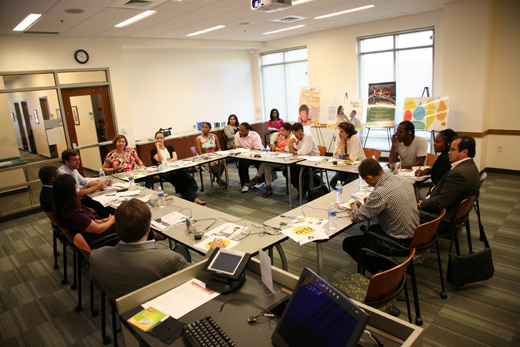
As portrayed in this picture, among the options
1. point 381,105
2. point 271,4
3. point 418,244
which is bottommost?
point 418,244

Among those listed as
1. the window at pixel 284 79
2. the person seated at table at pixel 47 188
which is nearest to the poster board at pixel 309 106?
the window at pixel 284 79

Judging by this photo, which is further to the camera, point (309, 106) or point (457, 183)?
point (309, 106)

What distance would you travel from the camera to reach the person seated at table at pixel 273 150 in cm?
663

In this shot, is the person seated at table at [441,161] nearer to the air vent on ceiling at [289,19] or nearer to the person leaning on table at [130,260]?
the person leaning on table at [130,260]

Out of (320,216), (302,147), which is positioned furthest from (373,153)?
(320,216)

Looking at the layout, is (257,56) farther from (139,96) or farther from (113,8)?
(113,8)

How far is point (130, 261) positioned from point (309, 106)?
7.98 meters

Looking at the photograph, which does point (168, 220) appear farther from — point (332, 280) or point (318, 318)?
point (318, 318)

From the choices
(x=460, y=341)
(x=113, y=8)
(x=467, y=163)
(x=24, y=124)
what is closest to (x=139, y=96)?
(x=24, y=124)

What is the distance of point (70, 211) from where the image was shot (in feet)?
10.7

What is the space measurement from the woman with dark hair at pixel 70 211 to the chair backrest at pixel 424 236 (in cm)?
290

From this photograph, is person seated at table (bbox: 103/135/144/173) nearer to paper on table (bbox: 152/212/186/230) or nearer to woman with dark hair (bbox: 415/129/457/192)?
paper on table (bbox: 152/212/186/230)

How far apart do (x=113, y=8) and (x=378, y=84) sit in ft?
18.9

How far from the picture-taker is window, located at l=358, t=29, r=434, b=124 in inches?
304
